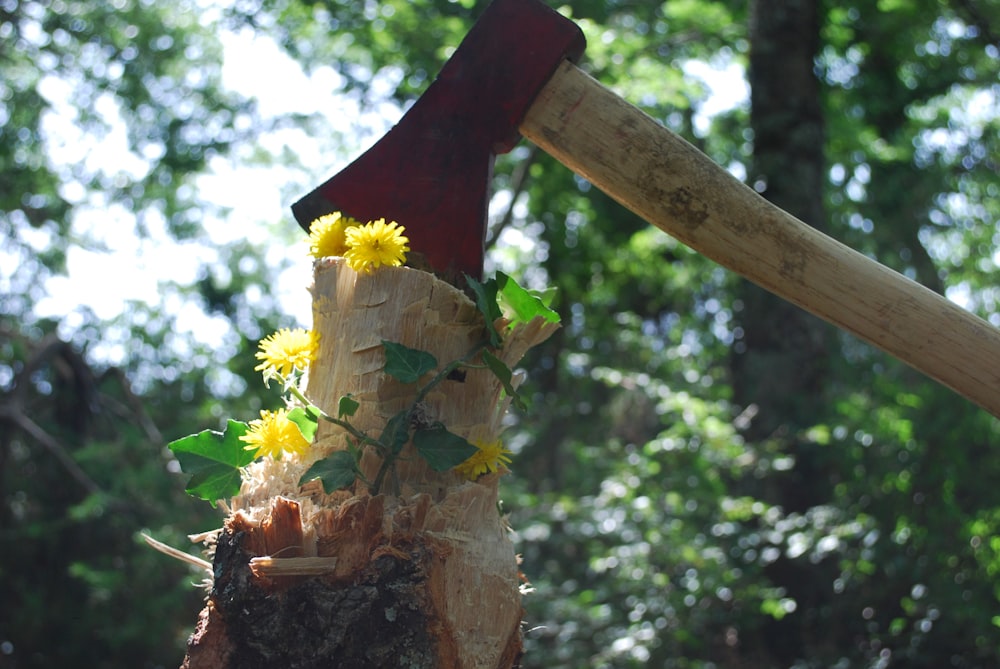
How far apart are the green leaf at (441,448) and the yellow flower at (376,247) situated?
23cm

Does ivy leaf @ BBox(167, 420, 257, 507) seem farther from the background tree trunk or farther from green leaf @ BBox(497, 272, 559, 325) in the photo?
the background tree trunk

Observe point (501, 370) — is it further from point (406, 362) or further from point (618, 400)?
point (618, 400)

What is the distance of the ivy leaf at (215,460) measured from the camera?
1.24 m

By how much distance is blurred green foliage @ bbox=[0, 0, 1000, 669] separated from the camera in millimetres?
3434

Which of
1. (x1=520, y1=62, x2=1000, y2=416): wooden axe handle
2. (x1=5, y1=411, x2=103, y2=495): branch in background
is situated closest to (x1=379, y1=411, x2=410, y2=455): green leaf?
(x1=520, y1=62, x2=1000, y2=416): wooden axe handle

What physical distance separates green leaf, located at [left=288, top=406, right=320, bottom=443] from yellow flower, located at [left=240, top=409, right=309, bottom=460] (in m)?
0.01

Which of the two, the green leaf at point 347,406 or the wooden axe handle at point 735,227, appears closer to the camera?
the green leaf at point 347,406

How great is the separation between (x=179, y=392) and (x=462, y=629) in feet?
15.9

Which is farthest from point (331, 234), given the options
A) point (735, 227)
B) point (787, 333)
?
point (787, 333)

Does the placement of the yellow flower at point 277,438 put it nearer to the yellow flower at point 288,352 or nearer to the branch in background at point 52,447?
the yellow flower at point 288,352

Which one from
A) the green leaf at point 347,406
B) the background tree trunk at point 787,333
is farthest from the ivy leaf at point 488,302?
the background tree trunk at point 787,333

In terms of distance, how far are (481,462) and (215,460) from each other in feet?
1.21

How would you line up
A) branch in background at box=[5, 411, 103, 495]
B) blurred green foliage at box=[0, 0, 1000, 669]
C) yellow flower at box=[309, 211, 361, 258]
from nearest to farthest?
yellow flower at box=[309, 211, 361, 258], blurred green foliage at box=[0, 0, 1000, 669], branch in background at box=[5, 411, 103, 495]

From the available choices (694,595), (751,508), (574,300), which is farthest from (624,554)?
(574,300)
